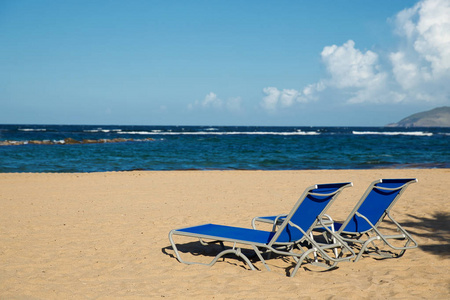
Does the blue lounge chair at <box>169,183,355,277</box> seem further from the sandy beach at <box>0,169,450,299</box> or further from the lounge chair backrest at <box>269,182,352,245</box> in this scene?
the sandy beach at <box>0,169,450,299</box>

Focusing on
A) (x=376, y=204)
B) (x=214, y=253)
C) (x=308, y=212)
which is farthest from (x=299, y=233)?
(x=214, y=253)

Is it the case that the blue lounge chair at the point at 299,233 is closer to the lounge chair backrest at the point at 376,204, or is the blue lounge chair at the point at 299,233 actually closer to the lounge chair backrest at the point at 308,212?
the lounge chair backrest at the point at 308,212

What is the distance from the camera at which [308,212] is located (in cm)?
445

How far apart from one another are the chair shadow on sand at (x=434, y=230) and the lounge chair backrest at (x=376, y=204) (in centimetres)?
85

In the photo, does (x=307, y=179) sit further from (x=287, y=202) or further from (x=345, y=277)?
(x=345, y=277)

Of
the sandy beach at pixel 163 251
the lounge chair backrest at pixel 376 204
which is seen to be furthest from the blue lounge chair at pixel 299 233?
the lounge chair backrest at pixel 376 204

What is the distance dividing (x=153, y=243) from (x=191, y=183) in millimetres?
6899

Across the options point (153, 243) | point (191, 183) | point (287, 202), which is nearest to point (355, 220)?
point (153, 243)

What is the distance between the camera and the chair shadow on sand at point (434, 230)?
5.40m

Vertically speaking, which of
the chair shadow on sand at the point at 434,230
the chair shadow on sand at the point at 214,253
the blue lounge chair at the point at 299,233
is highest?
the blue lounge chair at the point at 299,233

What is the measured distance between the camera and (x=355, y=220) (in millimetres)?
5035

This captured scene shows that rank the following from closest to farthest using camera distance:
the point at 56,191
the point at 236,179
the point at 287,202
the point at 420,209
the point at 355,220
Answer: the point at 355,220 < the point at 420,209 < the point at 287,202 < the point at 56,191 < the point at 236,179

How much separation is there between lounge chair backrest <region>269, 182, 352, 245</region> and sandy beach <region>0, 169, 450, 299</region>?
39 cm

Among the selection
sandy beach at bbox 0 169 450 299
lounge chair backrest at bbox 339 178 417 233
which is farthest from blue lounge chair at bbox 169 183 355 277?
lounge chair backrest at bbox 339 178 417 233
